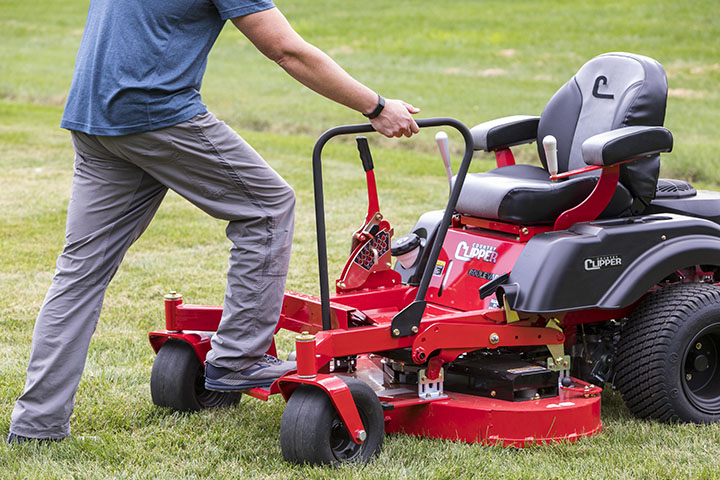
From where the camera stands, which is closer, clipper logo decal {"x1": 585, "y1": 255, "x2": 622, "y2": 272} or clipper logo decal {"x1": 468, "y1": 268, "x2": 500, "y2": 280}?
clipper logo decal {"x1": 585, "y1": 255, "x2": 622, "y2": 272}

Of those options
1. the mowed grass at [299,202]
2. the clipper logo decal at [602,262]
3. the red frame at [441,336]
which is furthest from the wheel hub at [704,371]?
the clipper logo decal at [602,262]

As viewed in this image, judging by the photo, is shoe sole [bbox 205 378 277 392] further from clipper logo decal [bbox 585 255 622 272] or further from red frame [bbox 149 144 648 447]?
clipper logo decal [bbox 585 255 622 272]

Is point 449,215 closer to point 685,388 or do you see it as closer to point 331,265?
point 685,388

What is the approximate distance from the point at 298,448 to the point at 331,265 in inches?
133

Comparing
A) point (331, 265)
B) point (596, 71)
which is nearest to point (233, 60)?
point (331, 265)

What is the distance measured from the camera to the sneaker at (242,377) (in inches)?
135

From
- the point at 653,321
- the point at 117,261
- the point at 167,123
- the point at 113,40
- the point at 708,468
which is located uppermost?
the point at 113,40

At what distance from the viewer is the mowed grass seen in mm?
3352

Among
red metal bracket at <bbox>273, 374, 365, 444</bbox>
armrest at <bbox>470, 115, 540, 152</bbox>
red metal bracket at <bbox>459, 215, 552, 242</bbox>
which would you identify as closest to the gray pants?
red metal bracket at <bbox>273, 374, 365, 444</bbox>

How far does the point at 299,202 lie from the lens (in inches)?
346

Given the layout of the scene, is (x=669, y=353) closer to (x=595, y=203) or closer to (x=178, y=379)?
(x=595, y=203)

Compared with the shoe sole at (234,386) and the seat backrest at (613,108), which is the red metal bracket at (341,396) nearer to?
the shoe sole at (234,386)

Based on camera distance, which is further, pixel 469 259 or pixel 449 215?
pixel 469 259

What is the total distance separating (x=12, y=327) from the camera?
504 cm
